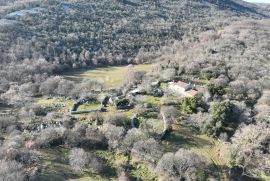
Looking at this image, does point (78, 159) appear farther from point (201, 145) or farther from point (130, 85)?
point (130, 85)

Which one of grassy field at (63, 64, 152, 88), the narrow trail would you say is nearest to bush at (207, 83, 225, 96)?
the narrow trail

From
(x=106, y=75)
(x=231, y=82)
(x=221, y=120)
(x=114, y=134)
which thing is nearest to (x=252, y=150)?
(x=221, y=120)

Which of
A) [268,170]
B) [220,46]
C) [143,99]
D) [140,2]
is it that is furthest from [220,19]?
[268,170]

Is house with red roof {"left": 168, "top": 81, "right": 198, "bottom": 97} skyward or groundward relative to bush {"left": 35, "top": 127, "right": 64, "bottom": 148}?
skyward

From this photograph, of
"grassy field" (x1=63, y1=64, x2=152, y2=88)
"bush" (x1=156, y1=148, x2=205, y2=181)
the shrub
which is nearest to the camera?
"bush" (x1=156, y1=148, x2=205, y2=181)

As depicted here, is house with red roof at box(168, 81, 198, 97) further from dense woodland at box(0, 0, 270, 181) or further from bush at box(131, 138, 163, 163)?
bush at box(131, 138, 163, 163)

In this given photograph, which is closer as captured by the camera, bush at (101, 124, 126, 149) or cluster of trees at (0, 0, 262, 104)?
bush at (101, 124, 126, 149)

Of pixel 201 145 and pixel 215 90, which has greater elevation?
pixel 215 90
